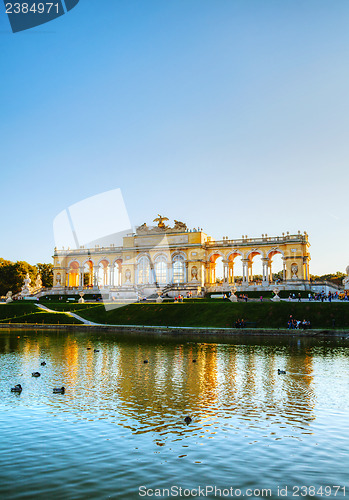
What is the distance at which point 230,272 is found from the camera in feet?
294

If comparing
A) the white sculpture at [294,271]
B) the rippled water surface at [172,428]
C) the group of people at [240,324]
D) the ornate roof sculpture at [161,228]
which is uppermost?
the ornate roof sculpture at [161,228]

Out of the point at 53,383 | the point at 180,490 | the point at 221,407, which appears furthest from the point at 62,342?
the point at 180,490

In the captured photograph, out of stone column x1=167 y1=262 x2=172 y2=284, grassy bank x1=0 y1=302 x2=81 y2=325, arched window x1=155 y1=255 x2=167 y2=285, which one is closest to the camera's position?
grassy bank x1=0 y1=302 x2=81 y2=325

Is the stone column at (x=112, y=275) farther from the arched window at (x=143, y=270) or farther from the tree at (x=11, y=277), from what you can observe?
the tree at (x=11, y=277)

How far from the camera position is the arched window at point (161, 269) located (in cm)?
9150

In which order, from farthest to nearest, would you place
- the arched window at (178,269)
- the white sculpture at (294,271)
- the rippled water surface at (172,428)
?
the arched window at (178,269)
the white sculpture at (294,271)
the rippled water surface at (172,428)

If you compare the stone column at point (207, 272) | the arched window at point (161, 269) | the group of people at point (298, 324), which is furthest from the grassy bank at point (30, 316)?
the stone column at point (207, 272)

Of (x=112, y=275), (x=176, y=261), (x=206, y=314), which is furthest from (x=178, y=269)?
(x=206, y=314)

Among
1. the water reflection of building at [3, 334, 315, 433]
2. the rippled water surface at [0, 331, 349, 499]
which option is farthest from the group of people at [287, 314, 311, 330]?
the rippled water surface at [0, 331, 349, 499]

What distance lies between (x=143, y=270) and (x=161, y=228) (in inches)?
384

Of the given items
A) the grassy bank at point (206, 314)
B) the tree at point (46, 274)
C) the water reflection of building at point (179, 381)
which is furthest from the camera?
the tree at point (46, 274)

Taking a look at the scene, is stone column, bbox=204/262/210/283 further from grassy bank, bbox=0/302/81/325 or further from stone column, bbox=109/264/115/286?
grassy bank, bbox=0/302/81/325

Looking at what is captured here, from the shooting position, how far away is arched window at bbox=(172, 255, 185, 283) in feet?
295

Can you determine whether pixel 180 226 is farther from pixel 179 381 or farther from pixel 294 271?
pixel 179 381
